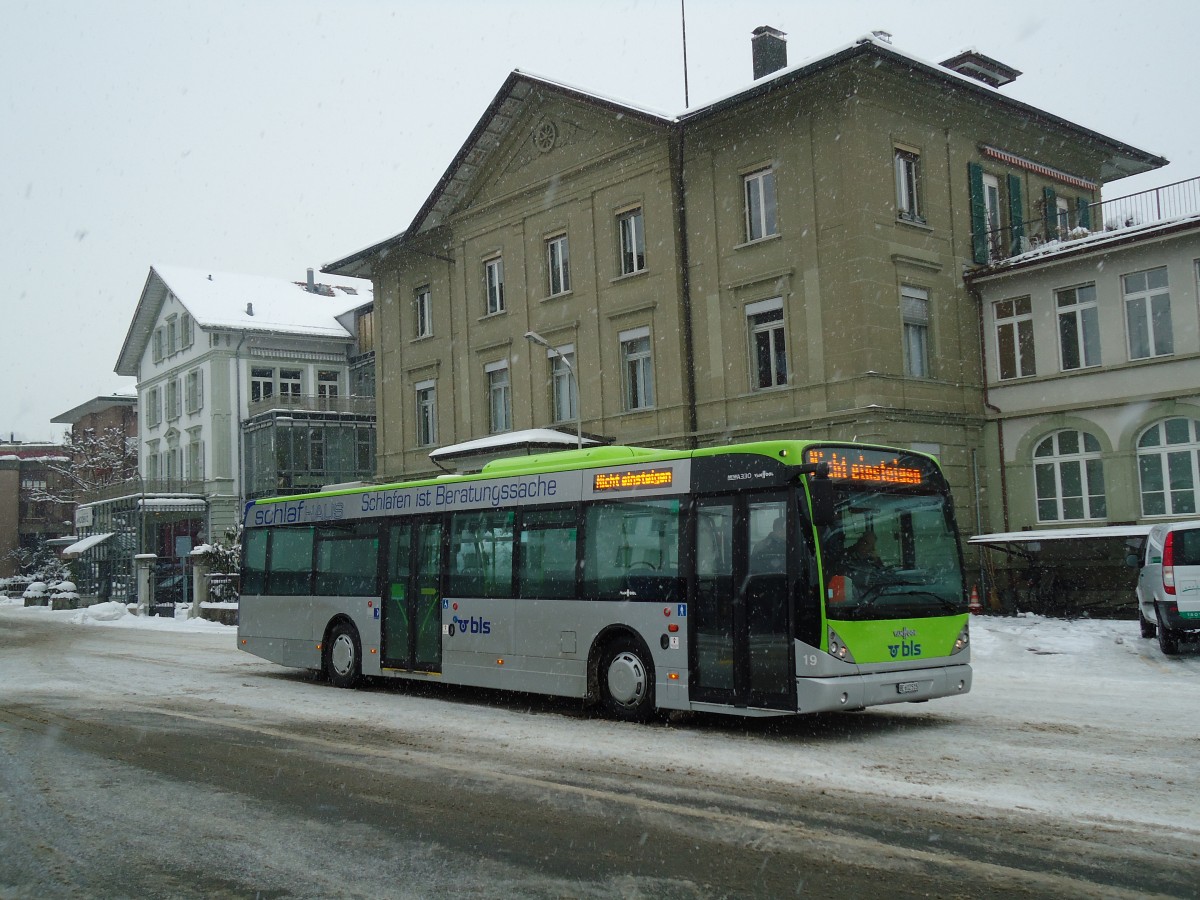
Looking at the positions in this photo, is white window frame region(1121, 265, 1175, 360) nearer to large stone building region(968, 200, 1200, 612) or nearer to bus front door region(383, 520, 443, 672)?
large stone building region(968, 200, 1200, 612)

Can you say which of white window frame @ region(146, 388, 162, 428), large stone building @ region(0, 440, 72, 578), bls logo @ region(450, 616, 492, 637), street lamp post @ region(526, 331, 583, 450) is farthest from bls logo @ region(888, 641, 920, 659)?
large stone building @ region(0, 440, 72, 578)

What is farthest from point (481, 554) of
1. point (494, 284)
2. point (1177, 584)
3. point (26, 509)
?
point (26, 509)

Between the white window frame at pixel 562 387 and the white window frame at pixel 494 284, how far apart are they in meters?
3.14

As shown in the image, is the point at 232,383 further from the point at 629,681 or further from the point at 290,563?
the point at 629,681

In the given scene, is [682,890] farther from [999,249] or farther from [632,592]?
[999,249]

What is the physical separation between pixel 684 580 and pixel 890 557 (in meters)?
2.05

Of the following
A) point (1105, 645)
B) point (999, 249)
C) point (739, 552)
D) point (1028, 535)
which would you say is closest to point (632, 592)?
point (739, 552)

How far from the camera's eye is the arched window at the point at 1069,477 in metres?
26.3

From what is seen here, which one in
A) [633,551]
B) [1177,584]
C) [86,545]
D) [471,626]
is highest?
[86,545]

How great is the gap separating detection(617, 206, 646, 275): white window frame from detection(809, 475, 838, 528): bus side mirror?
2062 cm

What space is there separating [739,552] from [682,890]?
577 centimetres

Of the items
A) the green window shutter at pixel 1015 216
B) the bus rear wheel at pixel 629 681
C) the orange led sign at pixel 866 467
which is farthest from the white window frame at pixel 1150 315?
the bus rear wheel at pixel 629 681

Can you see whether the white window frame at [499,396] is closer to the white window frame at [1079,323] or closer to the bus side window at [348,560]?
the white window frame at [1079,323]

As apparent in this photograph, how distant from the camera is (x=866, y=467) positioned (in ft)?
37.4
